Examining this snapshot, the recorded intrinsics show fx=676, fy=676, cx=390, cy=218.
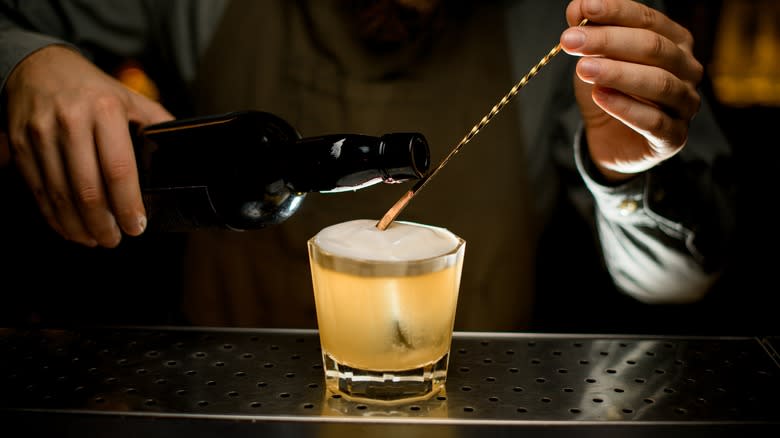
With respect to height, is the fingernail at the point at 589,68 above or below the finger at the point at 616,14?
below

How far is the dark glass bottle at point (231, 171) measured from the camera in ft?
2.63

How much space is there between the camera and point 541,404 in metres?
0.72

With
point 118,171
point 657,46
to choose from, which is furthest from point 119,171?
point 657,46

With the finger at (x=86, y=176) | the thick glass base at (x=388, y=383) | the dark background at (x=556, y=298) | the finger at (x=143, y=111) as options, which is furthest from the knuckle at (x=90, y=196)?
the dark background at (x=556, y=298)

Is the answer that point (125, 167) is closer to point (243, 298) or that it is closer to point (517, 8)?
point (243, 298)

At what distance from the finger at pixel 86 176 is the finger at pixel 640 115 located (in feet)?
2.10

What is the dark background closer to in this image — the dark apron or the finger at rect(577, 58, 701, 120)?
the dark apron

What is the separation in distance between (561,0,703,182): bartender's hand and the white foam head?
10.0 inches

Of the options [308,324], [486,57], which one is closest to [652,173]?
[486,57]

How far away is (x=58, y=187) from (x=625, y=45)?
74cm

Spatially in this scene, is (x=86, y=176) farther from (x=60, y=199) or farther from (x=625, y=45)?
(x=625, y=45)

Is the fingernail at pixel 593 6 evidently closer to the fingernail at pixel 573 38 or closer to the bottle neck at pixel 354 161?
the fingernail at pixel 573 38

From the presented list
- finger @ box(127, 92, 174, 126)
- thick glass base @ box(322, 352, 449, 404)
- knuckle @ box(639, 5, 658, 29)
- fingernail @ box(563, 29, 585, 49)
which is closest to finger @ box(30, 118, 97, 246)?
finger @ box(127, 92, 174, 126)

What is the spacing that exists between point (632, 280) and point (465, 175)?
1.50 ft
